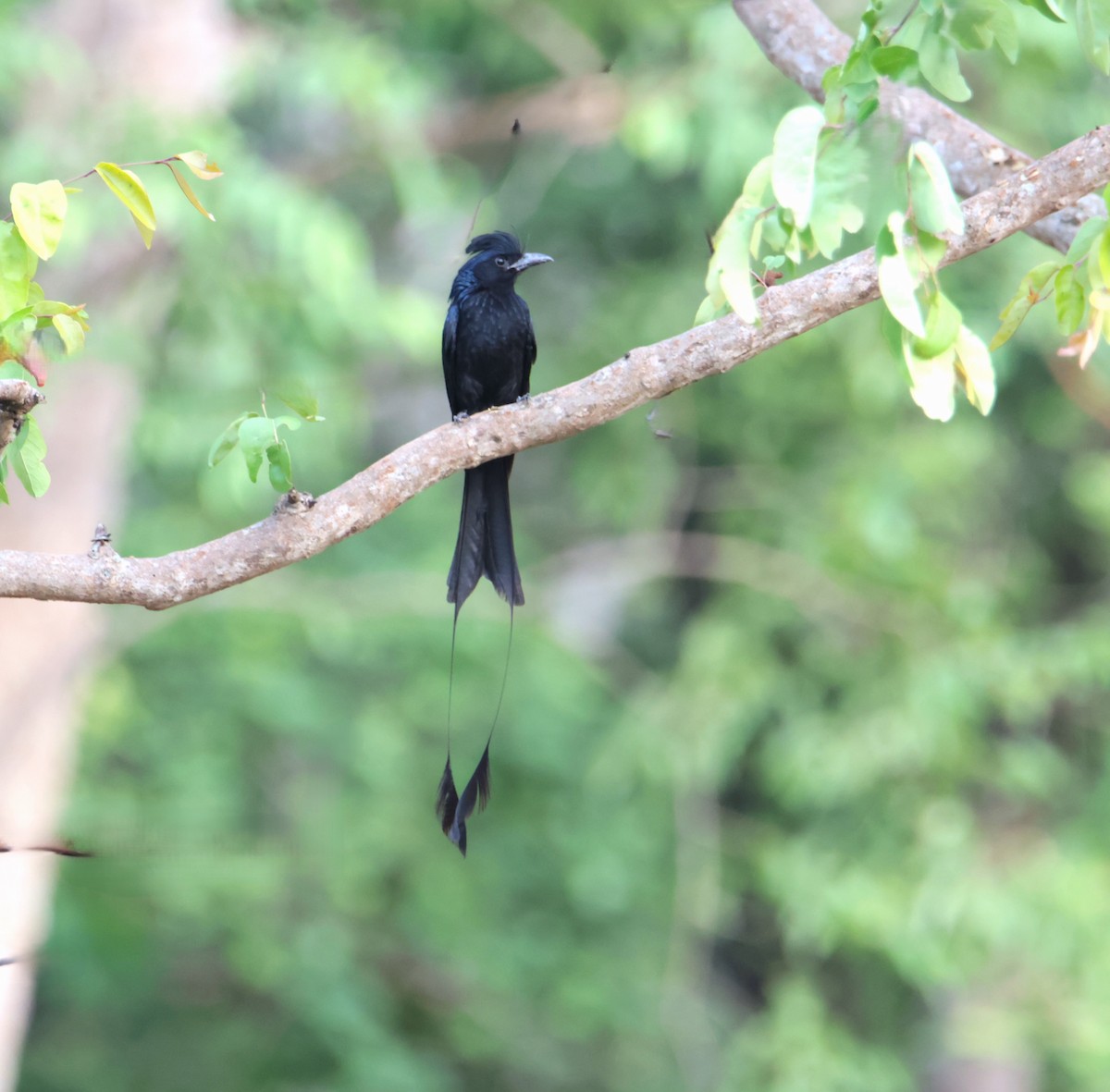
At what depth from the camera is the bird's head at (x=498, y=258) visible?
319 centimetres

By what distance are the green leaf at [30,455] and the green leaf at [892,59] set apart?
107cm

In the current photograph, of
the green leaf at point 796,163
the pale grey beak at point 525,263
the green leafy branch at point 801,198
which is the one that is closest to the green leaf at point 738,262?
the green leafy branch at point 801,198

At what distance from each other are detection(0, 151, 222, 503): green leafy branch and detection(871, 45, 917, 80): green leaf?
2.33 feet

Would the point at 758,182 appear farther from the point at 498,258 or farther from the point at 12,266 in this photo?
the point at 498,258

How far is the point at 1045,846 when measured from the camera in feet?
20.3

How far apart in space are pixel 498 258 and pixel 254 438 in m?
1.62

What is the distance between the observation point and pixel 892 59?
1.36 metres

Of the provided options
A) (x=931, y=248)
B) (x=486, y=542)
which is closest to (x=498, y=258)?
(x=486, y=542)

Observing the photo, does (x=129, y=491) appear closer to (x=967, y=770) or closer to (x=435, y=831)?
(x=435, y=831)

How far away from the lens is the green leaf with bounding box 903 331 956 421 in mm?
1345

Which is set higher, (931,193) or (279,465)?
(931,193)

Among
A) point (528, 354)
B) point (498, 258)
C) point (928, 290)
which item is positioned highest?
point (928, 290)

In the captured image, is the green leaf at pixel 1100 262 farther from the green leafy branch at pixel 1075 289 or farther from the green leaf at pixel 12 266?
the green leaf at pixel 12 266

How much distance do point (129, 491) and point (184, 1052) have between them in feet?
10.3
